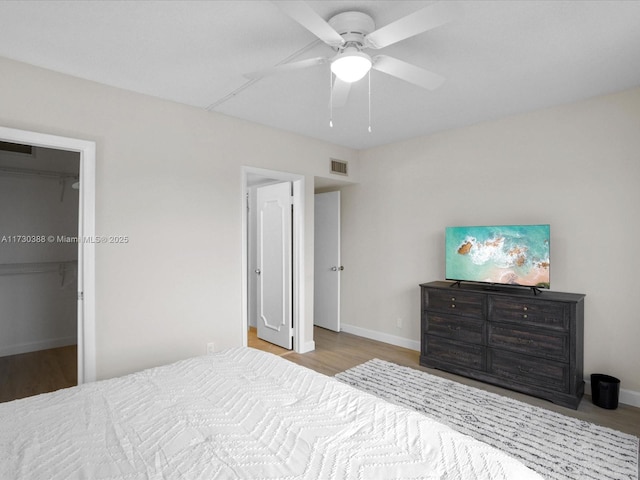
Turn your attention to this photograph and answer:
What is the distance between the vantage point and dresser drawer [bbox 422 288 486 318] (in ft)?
10.8

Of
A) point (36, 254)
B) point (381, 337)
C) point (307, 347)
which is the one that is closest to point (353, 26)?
point (307, 347)

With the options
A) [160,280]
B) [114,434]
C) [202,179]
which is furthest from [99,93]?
[114,434]

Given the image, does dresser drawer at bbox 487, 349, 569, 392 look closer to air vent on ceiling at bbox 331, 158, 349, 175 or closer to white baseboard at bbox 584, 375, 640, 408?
white baseboard at bbox 584, 375, 640, 408

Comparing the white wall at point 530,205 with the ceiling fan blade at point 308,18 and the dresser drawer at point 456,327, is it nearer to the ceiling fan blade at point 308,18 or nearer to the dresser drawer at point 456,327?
the dresser drawer at point 456,327

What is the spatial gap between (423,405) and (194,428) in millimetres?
2049

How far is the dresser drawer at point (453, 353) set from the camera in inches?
130

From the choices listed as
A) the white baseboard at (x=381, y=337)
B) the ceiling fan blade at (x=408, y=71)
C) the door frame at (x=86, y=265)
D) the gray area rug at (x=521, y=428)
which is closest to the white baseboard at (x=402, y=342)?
the white baseboard at (x=381, y=337)

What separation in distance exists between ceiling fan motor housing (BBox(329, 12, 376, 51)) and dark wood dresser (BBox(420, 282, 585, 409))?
2.50m

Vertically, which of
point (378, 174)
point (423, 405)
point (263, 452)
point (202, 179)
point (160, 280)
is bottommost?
point (423, 405)

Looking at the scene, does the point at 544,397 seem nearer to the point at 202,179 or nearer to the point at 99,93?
the point at 202,179

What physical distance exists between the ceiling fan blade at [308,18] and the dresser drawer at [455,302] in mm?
2600

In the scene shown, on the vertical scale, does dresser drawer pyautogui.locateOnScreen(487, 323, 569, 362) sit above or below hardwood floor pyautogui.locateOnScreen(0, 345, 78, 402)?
above

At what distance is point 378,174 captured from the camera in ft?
15.2

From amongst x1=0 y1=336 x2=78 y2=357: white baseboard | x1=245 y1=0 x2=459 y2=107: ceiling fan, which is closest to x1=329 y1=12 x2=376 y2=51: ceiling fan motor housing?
x1=245 y1=0 x2=459 y2=107: ceiling fan
